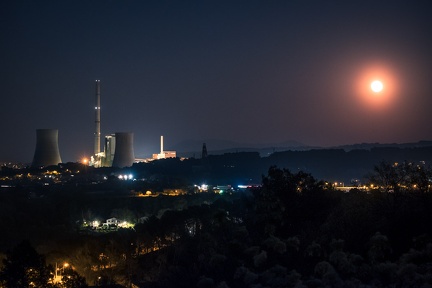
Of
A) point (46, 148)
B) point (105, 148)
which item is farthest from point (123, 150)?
point (105, 148)

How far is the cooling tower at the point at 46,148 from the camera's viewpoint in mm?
44844

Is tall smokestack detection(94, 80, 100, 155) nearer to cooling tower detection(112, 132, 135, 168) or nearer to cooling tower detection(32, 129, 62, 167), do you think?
cooling tower detection(112, 132, 135, 168)

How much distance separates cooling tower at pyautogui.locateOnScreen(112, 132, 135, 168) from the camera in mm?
46125

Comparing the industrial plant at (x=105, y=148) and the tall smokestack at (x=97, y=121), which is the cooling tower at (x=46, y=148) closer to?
the industrial plant at (x=105, y=148)

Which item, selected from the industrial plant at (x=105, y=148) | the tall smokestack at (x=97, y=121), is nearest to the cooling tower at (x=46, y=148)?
the industrial plant at (x=105, y=148)

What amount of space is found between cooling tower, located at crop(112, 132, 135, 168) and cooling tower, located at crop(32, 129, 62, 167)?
453 centimetres

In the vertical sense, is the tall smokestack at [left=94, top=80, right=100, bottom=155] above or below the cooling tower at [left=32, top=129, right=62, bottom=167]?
above

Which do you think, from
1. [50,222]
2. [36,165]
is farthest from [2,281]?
[36,165]

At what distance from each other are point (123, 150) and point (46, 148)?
5.76 metres

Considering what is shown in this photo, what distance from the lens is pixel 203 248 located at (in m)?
14.1

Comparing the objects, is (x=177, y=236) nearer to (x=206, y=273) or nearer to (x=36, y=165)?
(x=206, y=273)

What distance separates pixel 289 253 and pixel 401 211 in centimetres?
246

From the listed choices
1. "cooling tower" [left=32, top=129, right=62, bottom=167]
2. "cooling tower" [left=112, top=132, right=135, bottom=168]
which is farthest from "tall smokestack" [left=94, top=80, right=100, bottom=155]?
"cooling tower" [left=32, top=129, right=62, bottom=167]

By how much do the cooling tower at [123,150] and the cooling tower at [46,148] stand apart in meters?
4.53
